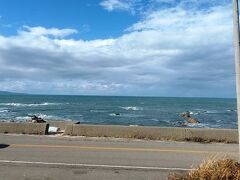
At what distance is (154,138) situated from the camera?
1517cm

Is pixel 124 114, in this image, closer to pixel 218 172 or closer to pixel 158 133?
pixel 158 133

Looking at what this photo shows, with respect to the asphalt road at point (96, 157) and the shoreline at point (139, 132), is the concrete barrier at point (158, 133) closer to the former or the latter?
the shoreline at point (139, 132)

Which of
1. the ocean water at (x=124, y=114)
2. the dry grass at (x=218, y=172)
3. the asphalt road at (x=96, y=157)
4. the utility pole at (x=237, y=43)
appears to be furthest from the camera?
the ocean water at (x=124, y=114)

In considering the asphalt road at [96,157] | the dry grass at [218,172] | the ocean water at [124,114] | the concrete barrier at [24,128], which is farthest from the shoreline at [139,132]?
the ocean water at [124,114]

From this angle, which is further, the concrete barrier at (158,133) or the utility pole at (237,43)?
the concrete barrier at (158,133)

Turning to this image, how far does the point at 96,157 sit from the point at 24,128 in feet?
20.6

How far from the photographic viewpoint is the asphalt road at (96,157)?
8.82 m

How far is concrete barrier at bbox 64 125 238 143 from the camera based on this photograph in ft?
48.5

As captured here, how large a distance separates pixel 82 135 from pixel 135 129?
A: 2171 mm

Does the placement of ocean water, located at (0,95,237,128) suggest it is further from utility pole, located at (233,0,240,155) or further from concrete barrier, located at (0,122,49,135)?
utility pole, located at (233,0,240,155)

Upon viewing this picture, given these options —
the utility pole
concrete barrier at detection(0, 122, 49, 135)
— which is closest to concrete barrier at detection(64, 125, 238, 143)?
concrete barrier at detection(0, 122, 49, 135)

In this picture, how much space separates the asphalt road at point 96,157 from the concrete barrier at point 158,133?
2.06ft

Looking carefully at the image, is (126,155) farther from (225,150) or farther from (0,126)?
(0,126)

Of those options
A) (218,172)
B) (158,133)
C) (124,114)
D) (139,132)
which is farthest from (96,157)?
(124,114)
